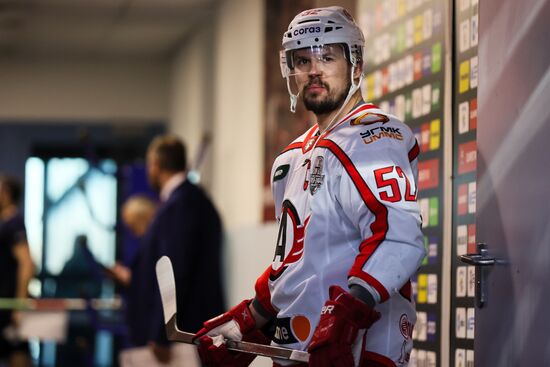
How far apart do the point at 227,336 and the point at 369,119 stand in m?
0.60

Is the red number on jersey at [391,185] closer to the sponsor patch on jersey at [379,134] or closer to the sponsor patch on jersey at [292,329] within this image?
the sponsor patch on jersey at [379,134]

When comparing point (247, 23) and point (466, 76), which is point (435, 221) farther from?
point (247, 23)

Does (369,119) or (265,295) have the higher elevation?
(369,119)

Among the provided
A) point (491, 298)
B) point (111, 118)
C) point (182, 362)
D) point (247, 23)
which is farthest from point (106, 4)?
point (491, 298)

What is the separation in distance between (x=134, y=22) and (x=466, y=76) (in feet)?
17.6

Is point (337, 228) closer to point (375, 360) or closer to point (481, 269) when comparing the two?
point (375, 360)

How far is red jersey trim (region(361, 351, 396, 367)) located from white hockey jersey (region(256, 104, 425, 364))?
0.30 ft

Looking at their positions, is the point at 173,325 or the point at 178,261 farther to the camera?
the point at 178,261

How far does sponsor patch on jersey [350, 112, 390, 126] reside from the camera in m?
2.41

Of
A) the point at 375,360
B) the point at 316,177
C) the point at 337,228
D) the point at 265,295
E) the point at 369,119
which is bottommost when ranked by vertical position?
the point at 375,360

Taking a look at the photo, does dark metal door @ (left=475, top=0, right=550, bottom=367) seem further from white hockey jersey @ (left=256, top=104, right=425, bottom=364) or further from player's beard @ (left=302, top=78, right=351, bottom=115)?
player's beard @ (left=302, top=78, right=351, bottom=115)

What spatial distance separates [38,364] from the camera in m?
7.75

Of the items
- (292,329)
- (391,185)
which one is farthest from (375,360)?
(391,185)

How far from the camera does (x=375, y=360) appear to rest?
233 cm
